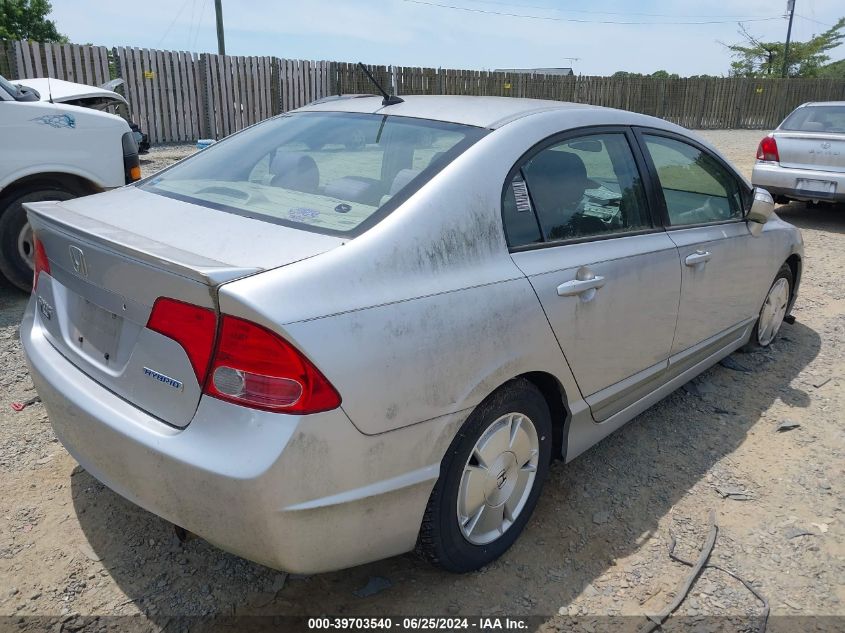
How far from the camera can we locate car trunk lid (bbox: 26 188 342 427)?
1868 mm

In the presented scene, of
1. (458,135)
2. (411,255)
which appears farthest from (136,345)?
(458,135)

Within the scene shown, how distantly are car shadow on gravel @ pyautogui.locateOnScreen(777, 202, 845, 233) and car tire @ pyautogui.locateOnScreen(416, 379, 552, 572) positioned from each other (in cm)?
811

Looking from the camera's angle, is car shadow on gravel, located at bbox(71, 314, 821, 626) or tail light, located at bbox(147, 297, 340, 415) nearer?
tail light, located at bbox(147, 297, 340, 415)

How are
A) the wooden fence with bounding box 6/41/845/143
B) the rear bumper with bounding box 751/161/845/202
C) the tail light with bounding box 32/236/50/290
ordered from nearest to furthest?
the tail light with bounding box 32/236/50/290 < the rear bumper with bounding box 751/161/845/202 < the wooden fence with bounding box 6/41/845/143

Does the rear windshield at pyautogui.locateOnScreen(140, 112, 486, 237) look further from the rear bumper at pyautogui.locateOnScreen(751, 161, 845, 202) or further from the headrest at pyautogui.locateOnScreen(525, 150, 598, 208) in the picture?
the rear bumper at pyautogui.locateOnScreen(751, 161, 845, 202)

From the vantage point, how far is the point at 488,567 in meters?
2.54

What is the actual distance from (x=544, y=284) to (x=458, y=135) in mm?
652

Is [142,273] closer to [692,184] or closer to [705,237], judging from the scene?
[705,237]

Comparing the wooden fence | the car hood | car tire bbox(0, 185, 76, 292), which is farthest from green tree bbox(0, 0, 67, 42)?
car tire bbox(0, 185, 76, 292)

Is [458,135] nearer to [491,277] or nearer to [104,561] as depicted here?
[491,277]

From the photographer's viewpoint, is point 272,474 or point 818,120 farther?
point 818,120

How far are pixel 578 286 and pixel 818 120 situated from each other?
8525 millimetres

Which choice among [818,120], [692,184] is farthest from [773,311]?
[818,120]

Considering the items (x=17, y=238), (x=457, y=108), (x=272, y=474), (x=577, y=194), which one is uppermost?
(x=457, y=108)
